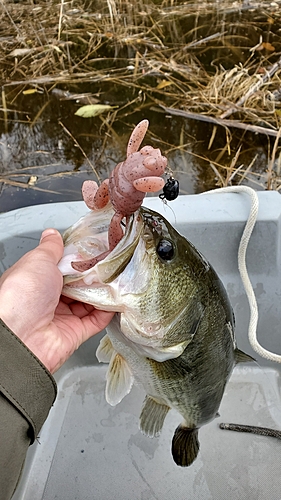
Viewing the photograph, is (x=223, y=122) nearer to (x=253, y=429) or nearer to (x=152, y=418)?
(x=253, y=429)

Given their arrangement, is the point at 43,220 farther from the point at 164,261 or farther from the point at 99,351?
the point at 164,261

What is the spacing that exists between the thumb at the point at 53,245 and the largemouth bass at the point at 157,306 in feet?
0.07

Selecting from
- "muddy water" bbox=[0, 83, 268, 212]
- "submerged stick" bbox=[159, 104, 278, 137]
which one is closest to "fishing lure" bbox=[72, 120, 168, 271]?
"muddy water" bbox=[0, 83, 268, 212]

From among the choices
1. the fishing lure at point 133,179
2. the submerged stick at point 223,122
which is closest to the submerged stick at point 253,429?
the fishing lure at point 133,179

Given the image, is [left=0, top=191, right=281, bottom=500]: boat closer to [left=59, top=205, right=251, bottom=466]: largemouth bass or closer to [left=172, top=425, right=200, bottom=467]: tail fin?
[left=172, top=425, right=200, bottom=467]: tail fin

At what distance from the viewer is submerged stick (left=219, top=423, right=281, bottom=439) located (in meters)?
1.81

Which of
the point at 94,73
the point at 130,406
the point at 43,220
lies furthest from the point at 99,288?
the point at 94,73

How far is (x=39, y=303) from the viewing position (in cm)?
112

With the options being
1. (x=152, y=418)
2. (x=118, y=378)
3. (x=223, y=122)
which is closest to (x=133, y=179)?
(x=118, y=378)

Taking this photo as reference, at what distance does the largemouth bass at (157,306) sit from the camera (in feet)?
3.48

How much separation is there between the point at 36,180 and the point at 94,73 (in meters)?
1.77

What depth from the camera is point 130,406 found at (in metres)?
1.95

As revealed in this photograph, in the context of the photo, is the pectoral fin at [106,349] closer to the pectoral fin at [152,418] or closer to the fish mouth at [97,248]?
the pectoral fin at [152,418]

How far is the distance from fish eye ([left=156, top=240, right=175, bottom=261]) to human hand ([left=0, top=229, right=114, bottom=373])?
0.85ft
